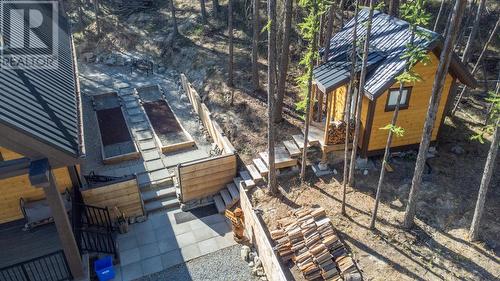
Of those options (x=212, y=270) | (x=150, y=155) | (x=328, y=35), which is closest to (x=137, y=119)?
(x=150, y=155)

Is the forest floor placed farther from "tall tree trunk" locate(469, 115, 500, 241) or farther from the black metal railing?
the black metal railing

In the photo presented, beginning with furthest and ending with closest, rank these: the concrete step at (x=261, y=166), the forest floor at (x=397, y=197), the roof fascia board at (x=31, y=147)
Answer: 1. the concrete step at (x=261, y=166)
2. the forest floor at (x=397, y=197)
3. the roof fascia board at (x=31, y=147)

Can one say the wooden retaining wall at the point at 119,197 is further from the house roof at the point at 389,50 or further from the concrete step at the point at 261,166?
the house roof at the point at 389,50

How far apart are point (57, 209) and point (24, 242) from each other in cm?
339

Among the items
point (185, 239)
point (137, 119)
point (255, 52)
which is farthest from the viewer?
point (137, 119)

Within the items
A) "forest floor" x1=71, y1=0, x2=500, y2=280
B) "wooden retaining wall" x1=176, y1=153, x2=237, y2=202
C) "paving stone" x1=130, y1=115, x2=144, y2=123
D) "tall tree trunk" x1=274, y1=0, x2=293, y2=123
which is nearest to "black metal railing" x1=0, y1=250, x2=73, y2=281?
"wooden retaining wall" x1=176, y1=153, x2=237, y2=202

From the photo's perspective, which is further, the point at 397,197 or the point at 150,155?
the point at 150,155

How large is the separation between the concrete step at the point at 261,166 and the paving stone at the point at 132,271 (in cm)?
523

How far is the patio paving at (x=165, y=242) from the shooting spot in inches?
448

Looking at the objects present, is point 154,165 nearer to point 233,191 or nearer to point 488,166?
point 233,191

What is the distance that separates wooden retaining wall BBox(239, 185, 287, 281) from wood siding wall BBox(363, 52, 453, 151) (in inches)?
200

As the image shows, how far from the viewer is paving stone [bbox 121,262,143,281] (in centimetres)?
1097

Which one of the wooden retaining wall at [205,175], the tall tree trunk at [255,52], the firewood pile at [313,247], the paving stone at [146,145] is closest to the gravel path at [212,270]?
the firewood pile at [313,247]

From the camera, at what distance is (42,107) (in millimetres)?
9203
